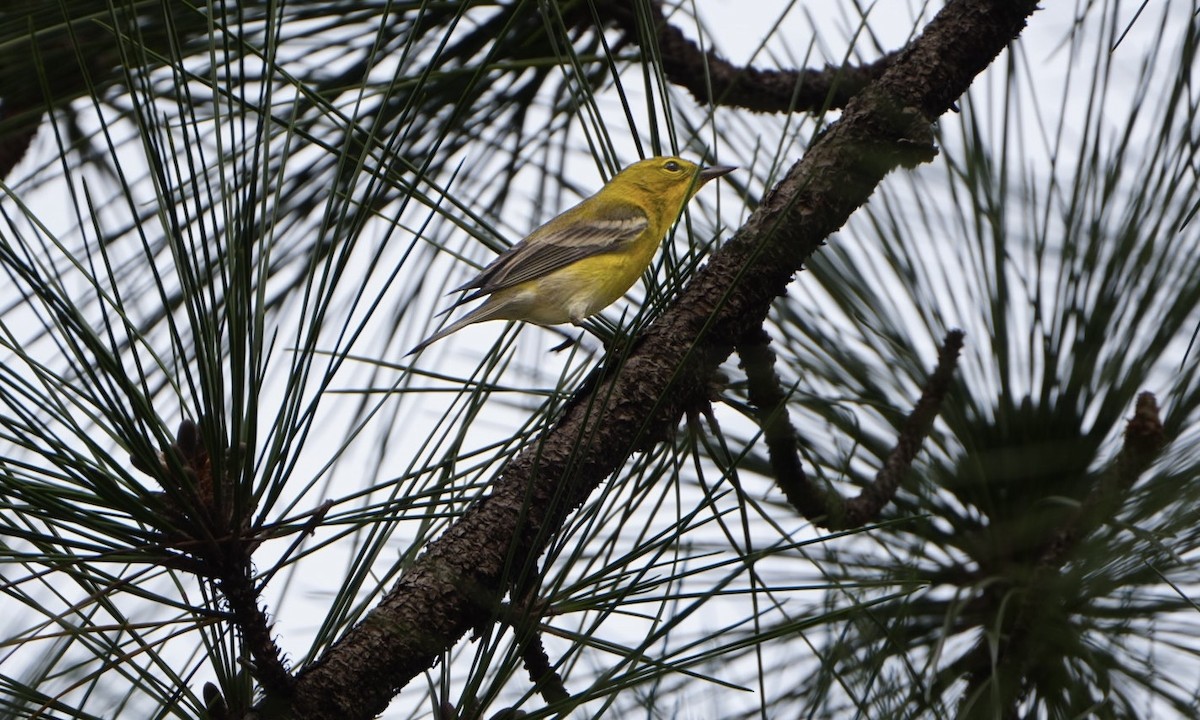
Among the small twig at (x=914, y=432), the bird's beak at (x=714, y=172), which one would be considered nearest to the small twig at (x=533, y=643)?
the small twig at (x=914, y=432)

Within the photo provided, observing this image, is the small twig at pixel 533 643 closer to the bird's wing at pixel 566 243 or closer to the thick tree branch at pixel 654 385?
the thick tree branch at pixel 654 385

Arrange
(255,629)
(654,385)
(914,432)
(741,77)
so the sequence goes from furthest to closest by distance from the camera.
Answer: (741,77) < (914,432) < (654,385) < (255,629)

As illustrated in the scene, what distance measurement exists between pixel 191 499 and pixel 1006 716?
1401 mm

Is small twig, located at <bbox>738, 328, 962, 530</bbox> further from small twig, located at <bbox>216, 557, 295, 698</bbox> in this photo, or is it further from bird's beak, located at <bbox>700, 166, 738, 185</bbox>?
small twig, located at <bbox>216, 557, 295, 698</bbox>

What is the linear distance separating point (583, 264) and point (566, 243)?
302mm

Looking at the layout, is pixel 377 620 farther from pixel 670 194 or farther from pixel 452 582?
pixel 670 194

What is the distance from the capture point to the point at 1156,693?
199cm

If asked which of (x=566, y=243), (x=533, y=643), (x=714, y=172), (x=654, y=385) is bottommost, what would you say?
(x=533, y=643)

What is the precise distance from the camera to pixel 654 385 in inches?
57.5

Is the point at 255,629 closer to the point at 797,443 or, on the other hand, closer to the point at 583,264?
the point at 797,443

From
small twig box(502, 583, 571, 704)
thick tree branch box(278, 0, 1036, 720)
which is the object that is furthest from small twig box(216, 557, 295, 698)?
small twig box(502, 583, 571, 704)

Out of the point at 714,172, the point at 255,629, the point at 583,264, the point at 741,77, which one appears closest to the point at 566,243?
the point at 583,264

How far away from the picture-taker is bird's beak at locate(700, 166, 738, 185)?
226 centimetres

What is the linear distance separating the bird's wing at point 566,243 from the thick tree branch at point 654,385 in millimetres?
1224
